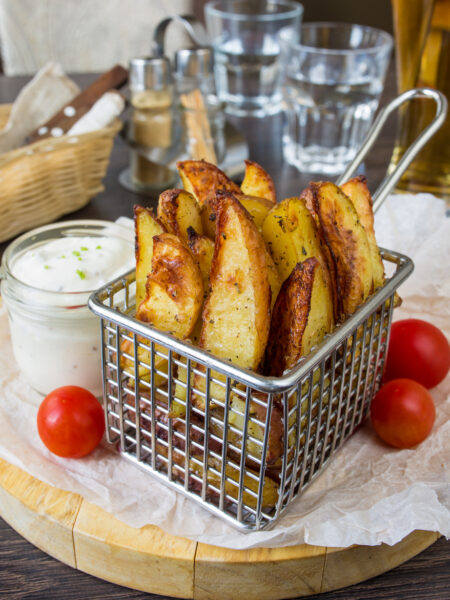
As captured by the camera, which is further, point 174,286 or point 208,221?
point 208,221

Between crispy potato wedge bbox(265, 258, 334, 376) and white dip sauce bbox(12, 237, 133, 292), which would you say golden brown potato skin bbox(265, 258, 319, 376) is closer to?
crispy potato wedge bbox(265, 258, 334, 376)

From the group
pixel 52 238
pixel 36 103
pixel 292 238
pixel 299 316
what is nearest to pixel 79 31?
pixel 36 103

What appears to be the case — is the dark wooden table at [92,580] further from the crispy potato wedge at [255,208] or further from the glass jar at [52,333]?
the crispy potato wedge at [255,208]

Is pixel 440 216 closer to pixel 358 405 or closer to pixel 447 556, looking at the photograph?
pixel 358 405

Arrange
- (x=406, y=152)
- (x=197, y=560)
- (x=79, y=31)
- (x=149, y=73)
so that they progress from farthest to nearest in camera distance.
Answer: (x=79, y=31), (x=149, y=73), (x=406, y=152), (x=197, y=560)

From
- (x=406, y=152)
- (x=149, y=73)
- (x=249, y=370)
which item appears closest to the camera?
(x=249, y=370)

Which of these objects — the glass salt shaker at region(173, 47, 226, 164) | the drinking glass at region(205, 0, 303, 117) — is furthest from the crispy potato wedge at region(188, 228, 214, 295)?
the drinking glass at region(205, 0, 303, 117)

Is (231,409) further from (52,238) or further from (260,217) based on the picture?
(52,238)
